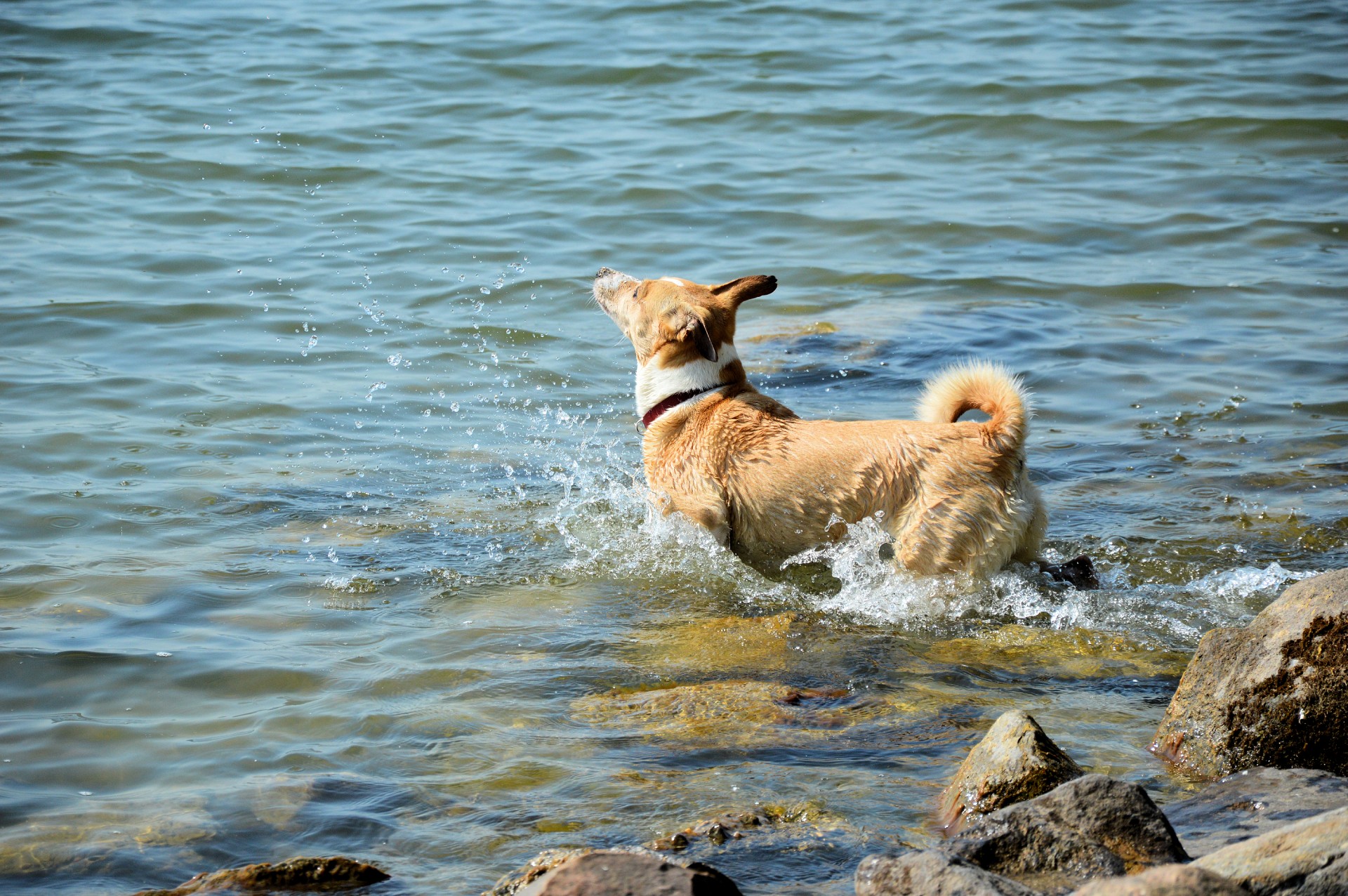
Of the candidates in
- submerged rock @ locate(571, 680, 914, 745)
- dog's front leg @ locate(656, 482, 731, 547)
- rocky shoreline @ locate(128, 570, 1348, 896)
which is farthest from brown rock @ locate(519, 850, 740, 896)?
dog's front leg @ locate(656, 482, 731, 547)

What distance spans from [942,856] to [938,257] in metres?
8.27

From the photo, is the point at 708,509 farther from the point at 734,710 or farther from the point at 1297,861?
the point at 1297,861

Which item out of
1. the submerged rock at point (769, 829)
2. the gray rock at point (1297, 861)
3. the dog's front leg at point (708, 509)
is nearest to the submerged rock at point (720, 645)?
the dog's front leg at point (708, 509)

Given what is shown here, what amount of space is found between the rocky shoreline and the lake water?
176 mm

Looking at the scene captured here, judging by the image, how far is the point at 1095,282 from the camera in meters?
10.1

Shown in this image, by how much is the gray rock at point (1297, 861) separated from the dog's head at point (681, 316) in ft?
11.1

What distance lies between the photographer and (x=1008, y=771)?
11.5ft

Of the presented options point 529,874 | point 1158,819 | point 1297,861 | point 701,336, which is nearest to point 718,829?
point 529,874

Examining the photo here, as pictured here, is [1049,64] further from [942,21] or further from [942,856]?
[942,856]

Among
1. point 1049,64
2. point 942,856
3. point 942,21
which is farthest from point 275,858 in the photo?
point 942,21

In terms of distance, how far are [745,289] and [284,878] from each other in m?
3.49

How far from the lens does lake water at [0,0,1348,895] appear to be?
405 centimetres

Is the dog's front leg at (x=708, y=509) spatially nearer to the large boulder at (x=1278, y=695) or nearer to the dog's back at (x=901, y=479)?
the dog's back at (x=901, y=479)

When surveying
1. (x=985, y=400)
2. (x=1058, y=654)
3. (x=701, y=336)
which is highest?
(x=701, y=336)
